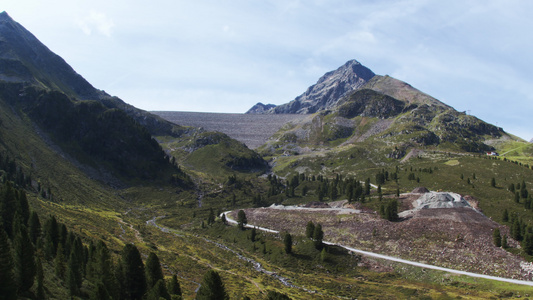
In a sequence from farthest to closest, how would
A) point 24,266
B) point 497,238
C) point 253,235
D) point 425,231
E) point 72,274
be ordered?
point 253,235 → point 425,231 → point 497,238 → point 72,274 → point 24,266

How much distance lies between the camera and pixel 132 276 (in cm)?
5988

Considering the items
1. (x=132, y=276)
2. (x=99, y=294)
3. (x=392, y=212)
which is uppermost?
(x=392, y=212)

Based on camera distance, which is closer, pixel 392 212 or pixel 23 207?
pixel 23 207

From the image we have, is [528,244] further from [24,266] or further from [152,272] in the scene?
[24,266]

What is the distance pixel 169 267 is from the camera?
87.9 metres

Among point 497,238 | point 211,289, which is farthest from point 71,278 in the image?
point 497,238

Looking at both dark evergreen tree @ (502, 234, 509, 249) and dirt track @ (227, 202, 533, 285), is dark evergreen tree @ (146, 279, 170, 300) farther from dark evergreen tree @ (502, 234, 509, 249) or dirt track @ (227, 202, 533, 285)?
dark evergreen tree @ (502, 234, 509, 249)

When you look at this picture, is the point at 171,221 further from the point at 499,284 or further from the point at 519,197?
the point at 519,197

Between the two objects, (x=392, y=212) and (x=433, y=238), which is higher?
(x=392, y=212)

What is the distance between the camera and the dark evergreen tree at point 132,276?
193 ft

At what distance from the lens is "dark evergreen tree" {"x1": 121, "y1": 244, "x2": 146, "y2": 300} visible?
58938 mm

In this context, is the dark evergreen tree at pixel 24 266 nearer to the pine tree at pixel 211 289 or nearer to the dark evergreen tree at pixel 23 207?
the pine tree at pixel 211 289

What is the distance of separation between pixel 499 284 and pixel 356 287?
1315 inches

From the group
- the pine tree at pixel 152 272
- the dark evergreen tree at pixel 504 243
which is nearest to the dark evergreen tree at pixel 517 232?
the dark evergreen tree at pixel 504 243
